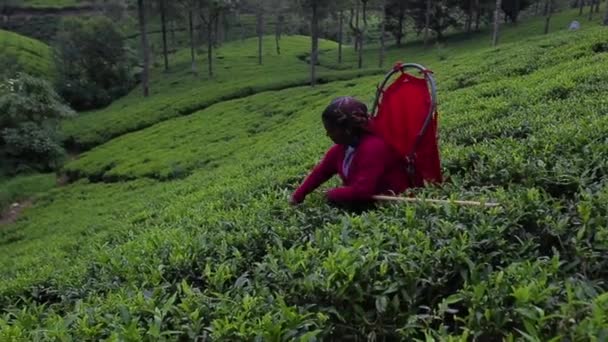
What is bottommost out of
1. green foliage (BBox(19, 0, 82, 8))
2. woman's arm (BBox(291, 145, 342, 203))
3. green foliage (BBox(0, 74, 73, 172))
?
green foliage (BBox(0, 74, 73, 172))

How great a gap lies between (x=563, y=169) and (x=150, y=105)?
31131 mm

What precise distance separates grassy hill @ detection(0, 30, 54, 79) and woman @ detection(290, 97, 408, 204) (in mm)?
48451

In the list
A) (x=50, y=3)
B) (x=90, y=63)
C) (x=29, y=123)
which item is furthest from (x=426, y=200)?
(x=50, y=3)

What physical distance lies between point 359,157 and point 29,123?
969 inches

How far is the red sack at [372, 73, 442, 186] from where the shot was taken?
4391 mm

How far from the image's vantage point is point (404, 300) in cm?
266

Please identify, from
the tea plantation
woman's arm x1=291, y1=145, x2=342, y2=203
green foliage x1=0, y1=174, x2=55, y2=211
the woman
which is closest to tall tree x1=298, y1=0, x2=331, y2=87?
green foliage x1=0, y1=174, x2=55, y2=211

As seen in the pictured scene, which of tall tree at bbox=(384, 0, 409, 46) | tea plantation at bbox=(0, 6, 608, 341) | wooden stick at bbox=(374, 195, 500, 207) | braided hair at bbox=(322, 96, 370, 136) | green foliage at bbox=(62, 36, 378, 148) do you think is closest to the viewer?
tea plantation at bbox=(0, 6, 608, 341)

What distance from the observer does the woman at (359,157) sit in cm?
423

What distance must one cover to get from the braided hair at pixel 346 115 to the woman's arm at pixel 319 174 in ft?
1.04

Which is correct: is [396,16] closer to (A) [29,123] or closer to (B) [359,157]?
(A) [29,123]

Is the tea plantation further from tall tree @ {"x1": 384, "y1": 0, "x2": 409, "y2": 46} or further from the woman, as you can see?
tall tree @ {"x1": 384, "y1": 0, "x2": 409, "y2": 46}

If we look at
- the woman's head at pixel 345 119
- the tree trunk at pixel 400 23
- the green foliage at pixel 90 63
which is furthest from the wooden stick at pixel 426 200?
the tree trunk at pixel 400 23

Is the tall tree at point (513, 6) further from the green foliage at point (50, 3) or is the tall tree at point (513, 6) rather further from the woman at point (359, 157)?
the green foliage at point (50, 3)
